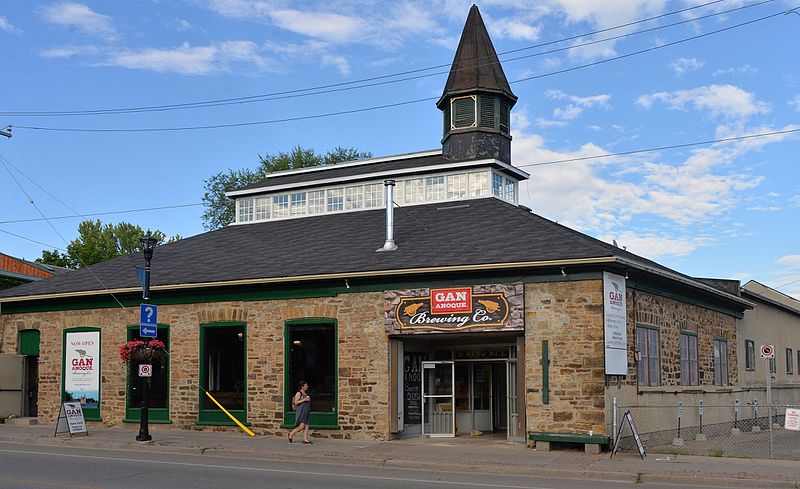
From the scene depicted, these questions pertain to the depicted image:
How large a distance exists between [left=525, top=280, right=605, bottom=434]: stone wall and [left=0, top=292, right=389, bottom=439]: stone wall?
392 cm

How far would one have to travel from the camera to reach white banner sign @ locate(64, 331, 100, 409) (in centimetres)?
2670

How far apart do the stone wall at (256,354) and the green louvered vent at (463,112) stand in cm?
1005

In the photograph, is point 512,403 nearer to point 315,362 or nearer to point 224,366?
point 315,362

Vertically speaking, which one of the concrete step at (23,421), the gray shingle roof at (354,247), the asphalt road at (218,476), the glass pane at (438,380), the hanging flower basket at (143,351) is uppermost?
the gray shingle roof at (354,247)

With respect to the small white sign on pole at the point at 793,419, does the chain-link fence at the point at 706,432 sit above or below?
below

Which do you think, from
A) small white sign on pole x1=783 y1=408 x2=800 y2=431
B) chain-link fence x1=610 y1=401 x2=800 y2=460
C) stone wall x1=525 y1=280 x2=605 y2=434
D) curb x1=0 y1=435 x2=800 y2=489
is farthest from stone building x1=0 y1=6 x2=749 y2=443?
small white sign on pole x1=783 y1=408 x2=800 y2=431

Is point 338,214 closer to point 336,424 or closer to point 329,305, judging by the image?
point 329,305

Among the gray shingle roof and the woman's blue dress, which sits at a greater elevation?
the gray shingle roof

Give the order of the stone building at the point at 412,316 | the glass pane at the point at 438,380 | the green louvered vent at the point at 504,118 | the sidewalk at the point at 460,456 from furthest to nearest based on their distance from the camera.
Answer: the green louvered vent at the point at 504,118 → the glass pane at the point at 438,380 → the stone building at the point at 412,316 → the sidewalk at the point at 460,456

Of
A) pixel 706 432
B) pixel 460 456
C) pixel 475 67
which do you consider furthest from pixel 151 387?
pixel 706 432

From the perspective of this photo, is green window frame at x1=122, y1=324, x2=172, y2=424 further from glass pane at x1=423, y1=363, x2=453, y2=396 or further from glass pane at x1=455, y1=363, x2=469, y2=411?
glass pane at x1=455, y1=363, x2=469, y2=411

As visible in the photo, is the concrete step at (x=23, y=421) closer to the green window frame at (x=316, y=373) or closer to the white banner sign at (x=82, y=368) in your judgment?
the white banner sign at (x=82, y=368)

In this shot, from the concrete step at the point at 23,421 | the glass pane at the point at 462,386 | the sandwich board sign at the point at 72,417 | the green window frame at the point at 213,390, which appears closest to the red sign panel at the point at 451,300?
the glass pane at the point at 462,386

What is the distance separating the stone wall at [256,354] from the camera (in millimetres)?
22359
